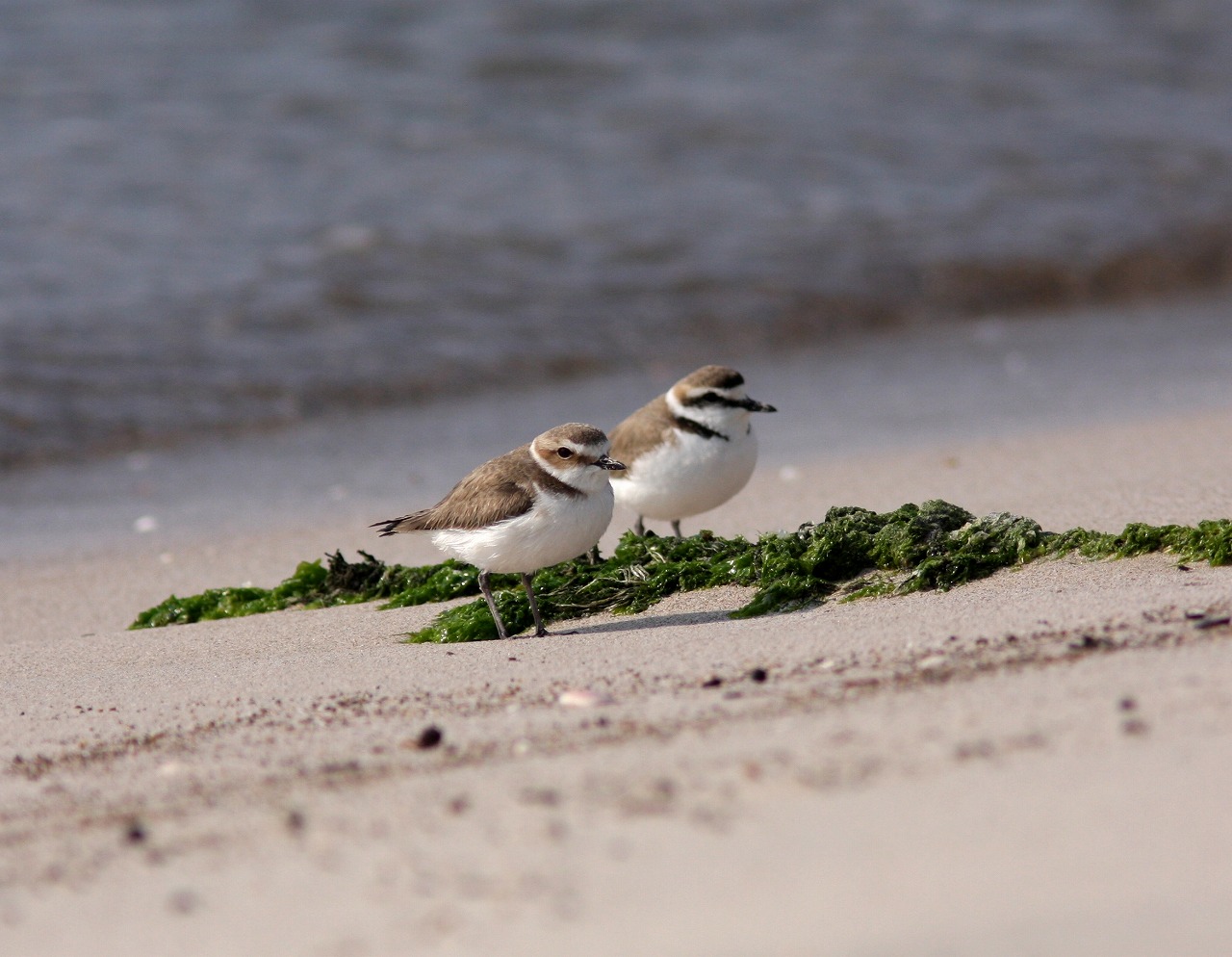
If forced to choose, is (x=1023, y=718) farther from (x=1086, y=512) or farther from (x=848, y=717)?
(x=1086, y=512)

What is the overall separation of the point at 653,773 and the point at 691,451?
A: 3512 mm

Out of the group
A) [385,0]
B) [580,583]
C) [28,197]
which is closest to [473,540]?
[580,583]

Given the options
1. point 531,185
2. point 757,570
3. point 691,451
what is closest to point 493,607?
point 757,570

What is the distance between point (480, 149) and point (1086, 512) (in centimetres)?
936

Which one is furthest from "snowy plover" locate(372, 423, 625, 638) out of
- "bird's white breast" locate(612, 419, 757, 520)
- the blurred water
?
the blurred water

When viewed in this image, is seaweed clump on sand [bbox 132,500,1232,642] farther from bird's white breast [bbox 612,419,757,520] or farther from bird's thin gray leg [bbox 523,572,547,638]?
bird's white breast [bbox 612,419,757,520]

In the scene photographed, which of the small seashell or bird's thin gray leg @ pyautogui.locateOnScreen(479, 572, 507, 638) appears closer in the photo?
the small seashell

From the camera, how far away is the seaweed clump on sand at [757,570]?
5.43m

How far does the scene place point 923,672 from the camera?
162 inches

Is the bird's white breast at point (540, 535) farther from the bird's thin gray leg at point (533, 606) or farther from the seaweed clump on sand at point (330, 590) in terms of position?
the seaweed clump on sand at point (330, 590)

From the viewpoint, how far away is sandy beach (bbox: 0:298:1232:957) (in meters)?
2.85

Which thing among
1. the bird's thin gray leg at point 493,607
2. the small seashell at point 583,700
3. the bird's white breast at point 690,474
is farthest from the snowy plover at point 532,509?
the small seashell at point 583,700

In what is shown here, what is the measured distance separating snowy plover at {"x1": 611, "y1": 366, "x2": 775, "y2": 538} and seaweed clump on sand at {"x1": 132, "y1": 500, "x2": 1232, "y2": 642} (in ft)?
1.73

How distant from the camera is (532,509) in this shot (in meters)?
5.59
